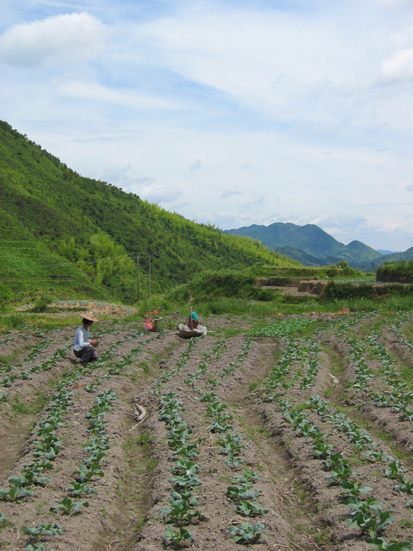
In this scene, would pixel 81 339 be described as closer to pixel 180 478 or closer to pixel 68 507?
pixel 180 478

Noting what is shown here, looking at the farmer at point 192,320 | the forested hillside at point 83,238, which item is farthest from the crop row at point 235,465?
the forested hillside at point 83,238

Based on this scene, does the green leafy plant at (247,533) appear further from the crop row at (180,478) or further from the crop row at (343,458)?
the crop row at (343,458)

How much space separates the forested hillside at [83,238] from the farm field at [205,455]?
138 feet

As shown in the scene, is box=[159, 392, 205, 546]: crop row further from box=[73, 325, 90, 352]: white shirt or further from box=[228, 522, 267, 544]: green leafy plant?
box=[73, 325, 90, 352]: white shirt

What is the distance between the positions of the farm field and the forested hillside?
41935 mm

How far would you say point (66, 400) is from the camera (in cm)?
889

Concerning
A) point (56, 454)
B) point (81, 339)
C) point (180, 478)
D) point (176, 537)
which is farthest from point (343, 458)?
point (81, 339)

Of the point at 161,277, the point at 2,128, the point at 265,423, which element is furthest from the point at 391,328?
the point at 2,128

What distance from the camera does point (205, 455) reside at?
21.8ft

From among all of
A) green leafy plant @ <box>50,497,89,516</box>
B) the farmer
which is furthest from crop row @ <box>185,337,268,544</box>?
the farmer

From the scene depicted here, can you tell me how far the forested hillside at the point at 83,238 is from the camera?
6350cm

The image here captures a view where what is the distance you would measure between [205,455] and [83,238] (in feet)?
265

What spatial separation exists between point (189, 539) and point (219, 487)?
1.21m

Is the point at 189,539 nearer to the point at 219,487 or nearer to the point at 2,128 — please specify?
the point at 219,487
